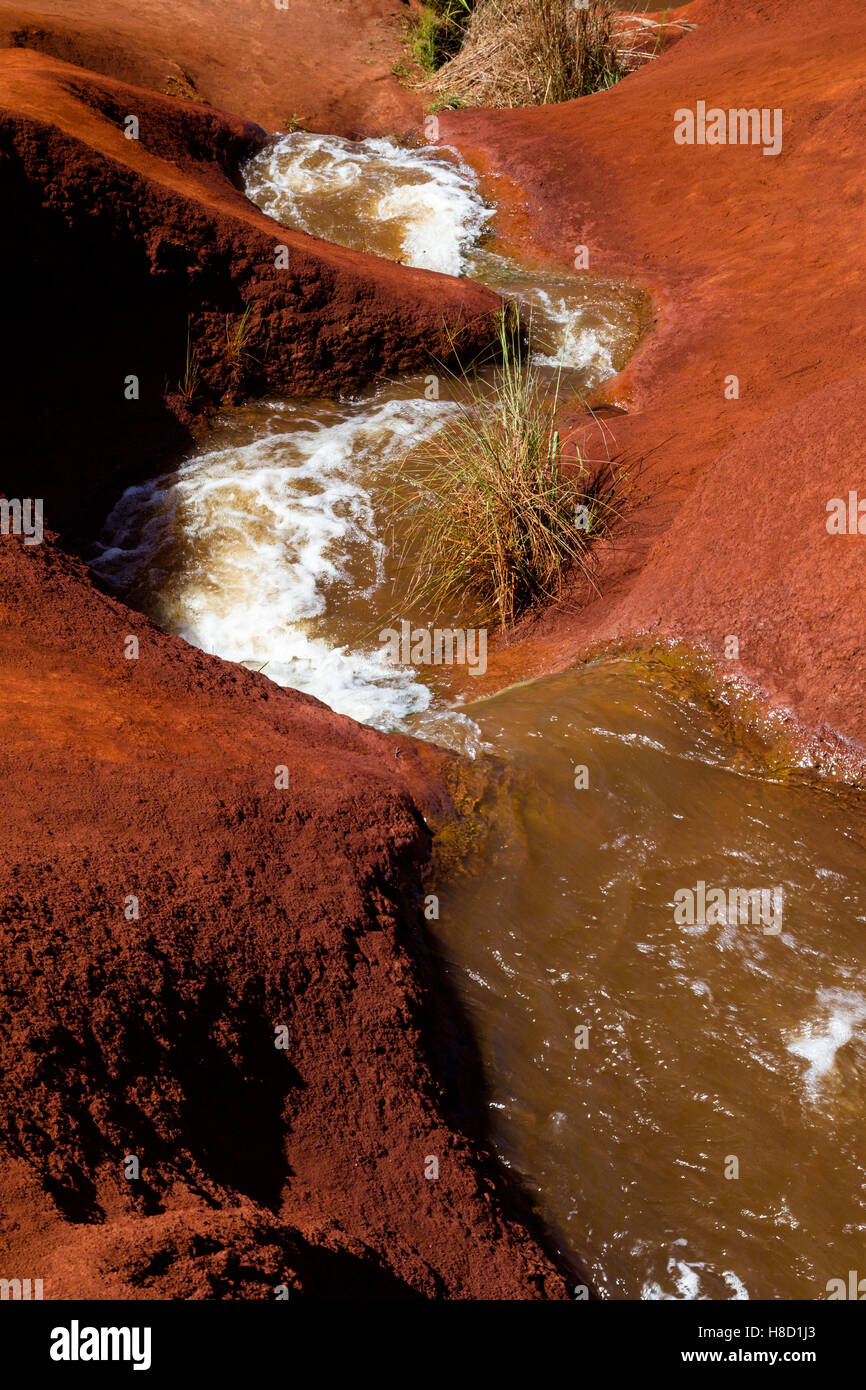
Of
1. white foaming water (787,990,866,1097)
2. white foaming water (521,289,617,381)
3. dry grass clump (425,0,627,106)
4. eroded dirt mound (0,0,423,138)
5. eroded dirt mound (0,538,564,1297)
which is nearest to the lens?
eroded dirt mound (0,538,564,1297)

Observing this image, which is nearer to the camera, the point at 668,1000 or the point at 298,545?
the point at 668,1000

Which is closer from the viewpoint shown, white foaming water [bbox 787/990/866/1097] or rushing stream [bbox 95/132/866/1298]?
rushing stream [bbox 95/132/866/1298]

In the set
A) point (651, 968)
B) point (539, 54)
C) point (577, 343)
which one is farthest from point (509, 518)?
point (539, 54)

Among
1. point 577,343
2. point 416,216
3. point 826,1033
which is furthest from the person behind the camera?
point 416,216

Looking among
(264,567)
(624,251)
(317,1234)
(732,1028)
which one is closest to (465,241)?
(624,251)

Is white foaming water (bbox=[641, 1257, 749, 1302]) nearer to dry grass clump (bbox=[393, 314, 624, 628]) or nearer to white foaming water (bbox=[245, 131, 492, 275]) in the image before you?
dry grass clump (bbox=[393, 314, 624, 628])

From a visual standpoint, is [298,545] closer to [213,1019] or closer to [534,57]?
[213,1019]

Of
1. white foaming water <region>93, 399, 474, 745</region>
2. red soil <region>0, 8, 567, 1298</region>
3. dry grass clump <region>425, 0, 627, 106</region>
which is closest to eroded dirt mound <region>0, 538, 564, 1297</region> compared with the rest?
red soil <region>0, 8, 567, 1298</region>

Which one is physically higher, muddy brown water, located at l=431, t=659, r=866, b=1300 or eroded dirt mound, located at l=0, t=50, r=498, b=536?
eroded dirt mound, located at l=0, t=50, r=498, b=536

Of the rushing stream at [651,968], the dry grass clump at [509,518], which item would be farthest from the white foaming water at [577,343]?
the rushing stream at [651,968]
